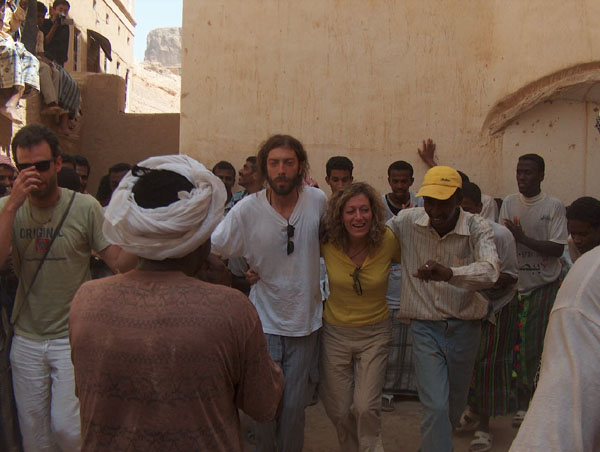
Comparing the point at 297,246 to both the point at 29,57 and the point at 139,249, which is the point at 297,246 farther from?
the point at 29,57

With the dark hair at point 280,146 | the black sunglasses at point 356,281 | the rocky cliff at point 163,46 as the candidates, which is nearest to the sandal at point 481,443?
the black sunglasses at point 356,281

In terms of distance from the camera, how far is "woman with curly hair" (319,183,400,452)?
3824mm

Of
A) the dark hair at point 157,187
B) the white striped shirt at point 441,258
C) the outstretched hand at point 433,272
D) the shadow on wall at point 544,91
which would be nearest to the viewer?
the dark hair at point 157,187

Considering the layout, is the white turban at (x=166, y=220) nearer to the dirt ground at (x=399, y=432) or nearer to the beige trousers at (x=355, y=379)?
the beige trousers at (x=355, y=379)

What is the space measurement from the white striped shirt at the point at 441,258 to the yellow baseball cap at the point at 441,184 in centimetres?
22

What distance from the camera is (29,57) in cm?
891

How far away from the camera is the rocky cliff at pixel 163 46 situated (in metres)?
91.2

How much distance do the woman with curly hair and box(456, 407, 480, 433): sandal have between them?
1.45m

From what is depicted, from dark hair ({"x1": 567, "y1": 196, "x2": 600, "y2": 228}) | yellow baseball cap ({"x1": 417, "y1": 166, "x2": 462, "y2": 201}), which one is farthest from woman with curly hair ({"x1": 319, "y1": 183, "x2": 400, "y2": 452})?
dark hair ({"x1": 567, "y1": 196, "x2": 600, "y2": 228})

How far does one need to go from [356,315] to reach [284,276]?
1.70 ft

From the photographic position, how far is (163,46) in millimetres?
92062

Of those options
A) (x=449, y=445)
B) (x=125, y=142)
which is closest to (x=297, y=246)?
(x=449, y=445)

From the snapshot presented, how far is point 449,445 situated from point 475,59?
454 cm

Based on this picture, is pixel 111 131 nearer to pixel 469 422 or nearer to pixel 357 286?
pixel 469 422
